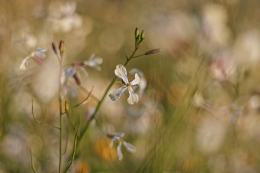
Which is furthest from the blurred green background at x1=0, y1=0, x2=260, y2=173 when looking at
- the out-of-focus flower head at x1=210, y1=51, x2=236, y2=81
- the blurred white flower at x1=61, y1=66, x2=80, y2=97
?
the blurred white flower at x1=61, y1=66, x2=80, y2=97

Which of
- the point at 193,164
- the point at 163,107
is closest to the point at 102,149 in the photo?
the point at 163,107

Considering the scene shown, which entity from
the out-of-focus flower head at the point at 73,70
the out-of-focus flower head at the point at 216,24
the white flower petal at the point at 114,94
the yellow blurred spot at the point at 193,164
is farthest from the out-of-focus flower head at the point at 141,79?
the out-of-focus flower head at the point at 216,24

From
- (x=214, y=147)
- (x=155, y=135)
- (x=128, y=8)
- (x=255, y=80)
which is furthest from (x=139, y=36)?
(x=128, y=8)

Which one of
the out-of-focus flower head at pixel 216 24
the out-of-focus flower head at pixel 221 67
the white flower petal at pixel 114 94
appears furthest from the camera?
the out-of-focus flower head at pixel 216 24

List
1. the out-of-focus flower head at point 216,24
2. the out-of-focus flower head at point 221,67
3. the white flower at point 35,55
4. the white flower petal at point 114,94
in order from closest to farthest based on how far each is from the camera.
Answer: the white flower petal at point 114,94, the white flower at point 35,55, the out-of-focus flower head at point 221,67, the out-of-focus flower head at point 216,24

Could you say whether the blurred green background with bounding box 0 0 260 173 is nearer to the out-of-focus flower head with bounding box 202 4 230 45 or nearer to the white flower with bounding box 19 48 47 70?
the out-of-focus flower head with bounding box 202 4 230 45

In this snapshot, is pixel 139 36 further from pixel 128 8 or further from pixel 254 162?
pixel 128 8

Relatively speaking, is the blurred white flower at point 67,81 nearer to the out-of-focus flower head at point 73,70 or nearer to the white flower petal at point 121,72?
the out-of-focus flower head at point 73,70

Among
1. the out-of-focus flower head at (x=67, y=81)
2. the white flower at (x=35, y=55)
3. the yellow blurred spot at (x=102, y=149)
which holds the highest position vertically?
the white flower at (x=35, y=55)
